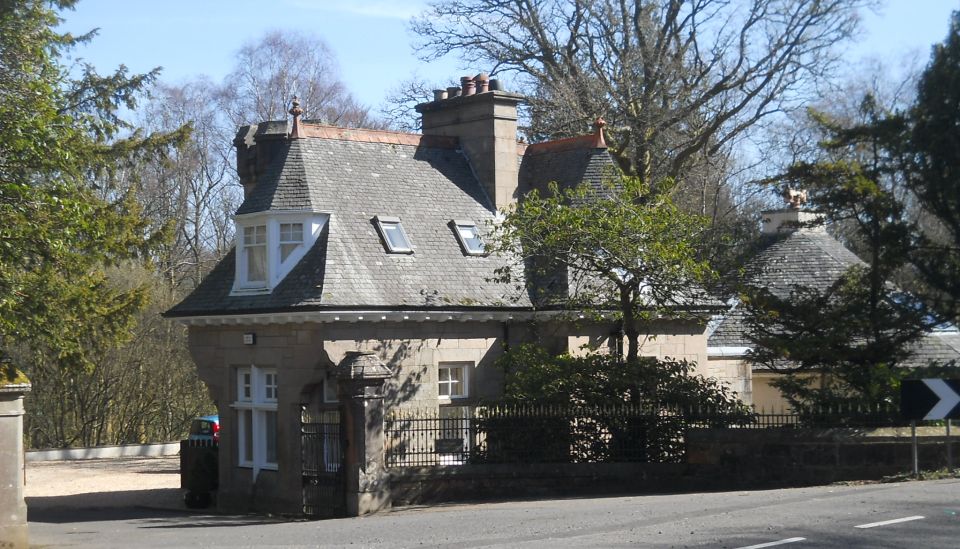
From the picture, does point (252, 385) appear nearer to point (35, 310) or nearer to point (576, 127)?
point (35, 310)

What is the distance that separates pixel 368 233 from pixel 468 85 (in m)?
5.34

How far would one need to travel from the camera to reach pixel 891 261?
2062cm

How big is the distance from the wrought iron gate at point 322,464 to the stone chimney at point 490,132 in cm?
703

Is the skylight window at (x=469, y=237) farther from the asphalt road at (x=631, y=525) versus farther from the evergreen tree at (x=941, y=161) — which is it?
the evergreen tree at (x=941, y=161)

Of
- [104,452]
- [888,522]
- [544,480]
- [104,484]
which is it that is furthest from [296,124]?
[104,452]

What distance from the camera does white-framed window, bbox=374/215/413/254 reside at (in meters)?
23.5

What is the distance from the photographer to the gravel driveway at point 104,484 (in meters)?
26.6

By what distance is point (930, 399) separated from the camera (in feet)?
59.6

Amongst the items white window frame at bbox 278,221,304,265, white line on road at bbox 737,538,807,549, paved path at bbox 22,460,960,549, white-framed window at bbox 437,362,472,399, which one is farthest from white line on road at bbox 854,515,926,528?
white window frame at bbox 278,221,304,265

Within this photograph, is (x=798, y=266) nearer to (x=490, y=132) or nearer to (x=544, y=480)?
(x=490, y=132)

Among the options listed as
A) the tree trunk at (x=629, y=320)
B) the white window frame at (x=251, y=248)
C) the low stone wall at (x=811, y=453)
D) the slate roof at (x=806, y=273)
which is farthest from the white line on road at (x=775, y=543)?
the slate roof at (x=806, y=273)

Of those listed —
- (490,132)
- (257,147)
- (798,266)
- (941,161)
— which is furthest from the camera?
(798,266)

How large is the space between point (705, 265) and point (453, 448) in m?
5.57

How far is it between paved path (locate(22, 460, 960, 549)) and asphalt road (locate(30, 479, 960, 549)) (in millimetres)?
15
